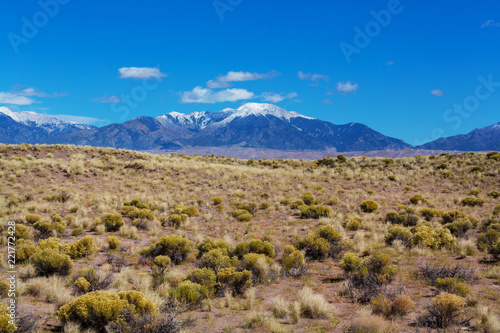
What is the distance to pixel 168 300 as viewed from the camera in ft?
24.1

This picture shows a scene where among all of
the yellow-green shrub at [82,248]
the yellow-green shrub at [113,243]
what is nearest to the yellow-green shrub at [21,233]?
the yellow-green shrub at [82,248]

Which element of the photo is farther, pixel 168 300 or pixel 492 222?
pixel 492 222

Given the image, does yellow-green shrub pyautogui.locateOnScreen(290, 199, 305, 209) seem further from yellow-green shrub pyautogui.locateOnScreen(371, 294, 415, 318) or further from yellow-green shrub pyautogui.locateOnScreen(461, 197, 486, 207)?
yellow-green shrub pyautogui.locateOnScreen(371, 294, 415, 318)

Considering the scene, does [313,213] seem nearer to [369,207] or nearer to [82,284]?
[369,207]

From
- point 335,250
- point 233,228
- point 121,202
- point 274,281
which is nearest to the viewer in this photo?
point 274,281

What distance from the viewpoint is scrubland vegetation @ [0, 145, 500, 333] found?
6309 millimetres

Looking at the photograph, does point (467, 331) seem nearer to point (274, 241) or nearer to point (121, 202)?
point (274, 241)

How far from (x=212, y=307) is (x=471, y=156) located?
4401 cm

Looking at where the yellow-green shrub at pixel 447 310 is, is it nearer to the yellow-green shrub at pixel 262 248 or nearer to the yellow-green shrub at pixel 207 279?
the yellow-green shrub at pixel 207 279

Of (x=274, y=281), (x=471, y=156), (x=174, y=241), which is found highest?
(x=471, y=156)

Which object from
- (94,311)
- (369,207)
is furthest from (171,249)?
(369,207)

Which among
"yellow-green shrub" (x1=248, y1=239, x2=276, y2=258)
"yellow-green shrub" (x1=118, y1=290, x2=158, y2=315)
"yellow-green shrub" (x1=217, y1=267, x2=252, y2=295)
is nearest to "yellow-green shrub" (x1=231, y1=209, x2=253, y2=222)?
"yellow-green shrub" (x1=248, y1=239, x2=276, y2=258)

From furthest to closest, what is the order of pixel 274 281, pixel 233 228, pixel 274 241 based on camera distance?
1. pixel 233 228
2. pixel 274 241
3. pixel 274 281

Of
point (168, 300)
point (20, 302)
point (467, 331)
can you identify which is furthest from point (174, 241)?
point (467, 331)
